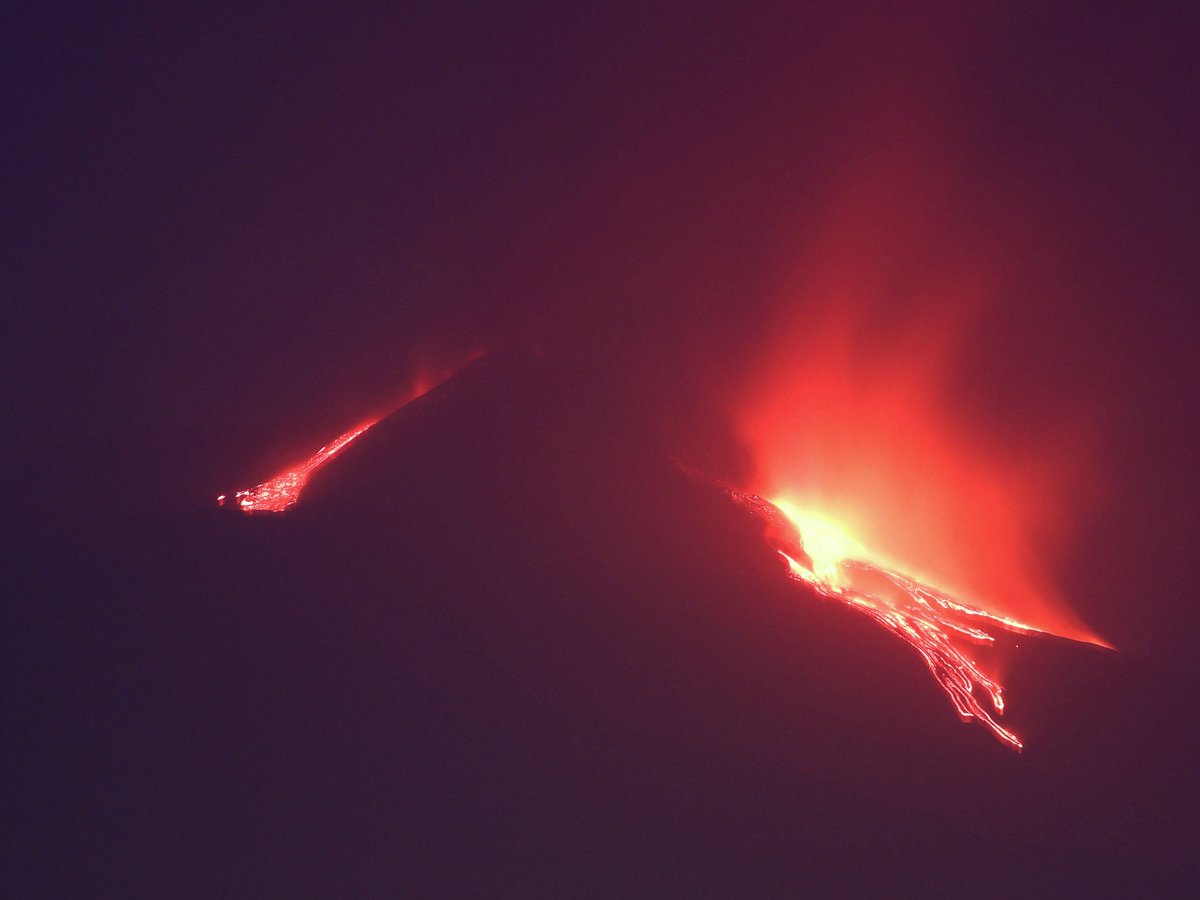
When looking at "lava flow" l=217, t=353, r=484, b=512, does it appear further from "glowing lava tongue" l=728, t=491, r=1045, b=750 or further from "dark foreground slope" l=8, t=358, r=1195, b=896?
"glowing lava tongue" l=728, t=491, r=1045, b=750

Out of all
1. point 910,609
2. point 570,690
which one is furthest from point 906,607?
point 570,690

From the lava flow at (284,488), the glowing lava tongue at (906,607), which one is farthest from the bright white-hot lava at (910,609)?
the lava flow at (284,488)

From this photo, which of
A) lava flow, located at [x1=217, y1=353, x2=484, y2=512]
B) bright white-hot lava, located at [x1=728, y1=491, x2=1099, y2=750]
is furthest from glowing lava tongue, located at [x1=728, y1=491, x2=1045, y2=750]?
lava flow, located at [x1=217, y1=353, x2=484, y2=512]

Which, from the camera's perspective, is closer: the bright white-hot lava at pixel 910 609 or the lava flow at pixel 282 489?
the bright white-hot lava at pixel 910 609

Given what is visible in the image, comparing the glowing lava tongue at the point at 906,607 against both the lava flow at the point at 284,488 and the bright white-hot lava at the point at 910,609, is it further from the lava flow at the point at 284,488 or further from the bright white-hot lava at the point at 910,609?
the lava flow at the point at 284,488

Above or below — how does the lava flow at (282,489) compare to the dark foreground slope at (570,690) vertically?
above

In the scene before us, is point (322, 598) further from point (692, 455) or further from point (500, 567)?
point (692, 455)

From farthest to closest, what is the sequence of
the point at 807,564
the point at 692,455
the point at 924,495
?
1. the point at 924,495
2. the point at 692,455
3. the point at 807,564

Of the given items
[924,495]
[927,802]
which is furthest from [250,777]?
[924,495]
